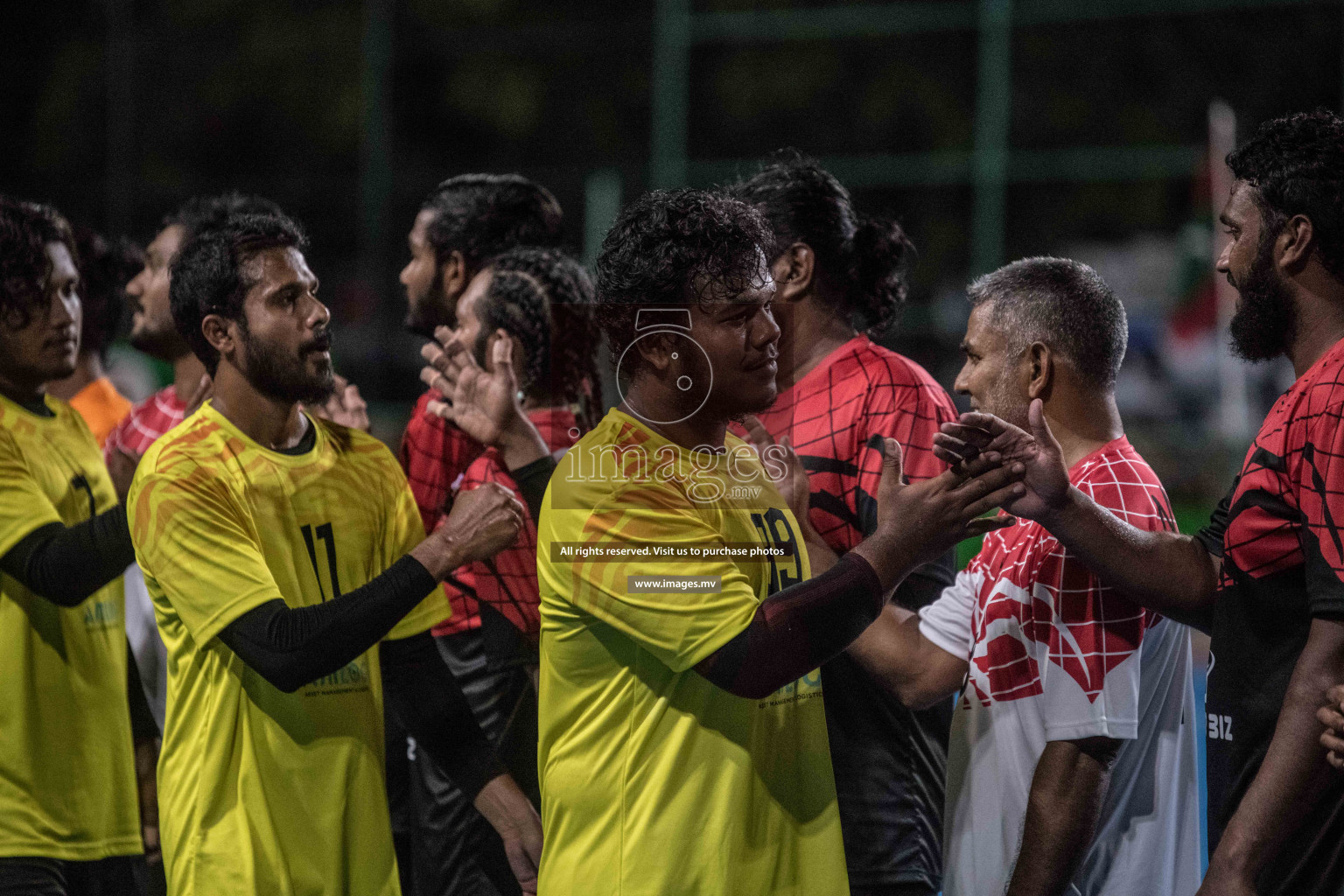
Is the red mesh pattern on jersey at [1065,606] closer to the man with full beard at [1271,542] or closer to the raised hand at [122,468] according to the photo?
the man with full beard at [1271,542]

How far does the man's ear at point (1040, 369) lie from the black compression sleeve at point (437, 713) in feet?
4.17

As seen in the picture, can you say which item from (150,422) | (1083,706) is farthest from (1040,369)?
(150,422)

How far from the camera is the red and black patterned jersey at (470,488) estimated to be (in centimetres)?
313

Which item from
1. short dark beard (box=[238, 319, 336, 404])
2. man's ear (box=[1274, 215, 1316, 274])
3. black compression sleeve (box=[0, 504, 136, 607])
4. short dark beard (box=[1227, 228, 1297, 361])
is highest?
man's ear (box=[1274, 215, 1316, 274])

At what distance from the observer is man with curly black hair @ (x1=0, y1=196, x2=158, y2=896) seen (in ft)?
9.39

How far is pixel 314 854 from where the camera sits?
2.40 m

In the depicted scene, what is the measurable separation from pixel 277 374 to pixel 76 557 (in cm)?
65

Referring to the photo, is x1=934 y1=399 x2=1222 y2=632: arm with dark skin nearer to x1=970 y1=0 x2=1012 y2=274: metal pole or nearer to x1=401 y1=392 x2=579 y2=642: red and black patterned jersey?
x1=401 y1=392 x2=579 y2=642: red and black patterned jersey

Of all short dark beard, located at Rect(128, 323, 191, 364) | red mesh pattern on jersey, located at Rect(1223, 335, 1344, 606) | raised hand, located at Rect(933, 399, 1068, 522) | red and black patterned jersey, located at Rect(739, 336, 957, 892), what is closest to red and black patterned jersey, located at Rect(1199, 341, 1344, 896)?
red mesh pattern on jersey, located at Rect(1223, 335, 1344, 606)

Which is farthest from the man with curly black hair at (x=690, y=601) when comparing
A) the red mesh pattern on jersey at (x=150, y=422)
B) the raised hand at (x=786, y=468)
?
the red mesh pattern on jersey at (x=150, y=422)

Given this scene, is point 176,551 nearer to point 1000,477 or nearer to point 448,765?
point 448,765

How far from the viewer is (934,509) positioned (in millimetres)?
2018

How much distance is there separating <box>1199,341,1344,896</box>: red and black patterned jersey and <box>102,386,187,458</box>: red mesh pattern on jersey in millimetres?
2904

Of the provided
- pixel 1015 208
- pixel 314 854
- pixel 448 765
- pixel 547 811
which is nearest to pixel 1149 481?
pixel 547 811
